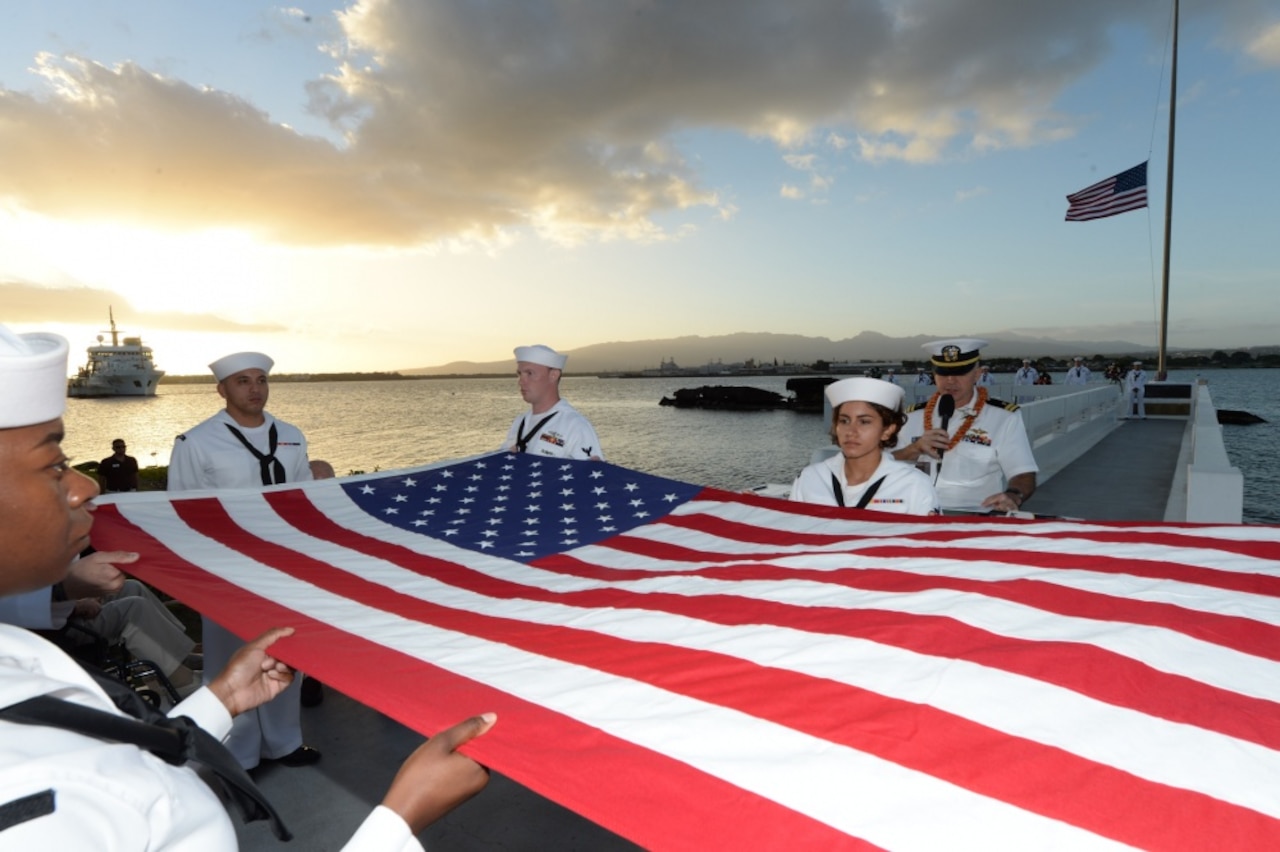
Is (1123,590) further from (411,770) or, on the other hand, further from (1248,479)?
(1248,479)

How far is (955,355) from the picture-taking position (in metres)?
5.00

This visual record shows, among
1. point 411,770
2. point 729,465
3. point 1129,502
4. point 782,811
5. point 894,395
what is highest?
point 894,395

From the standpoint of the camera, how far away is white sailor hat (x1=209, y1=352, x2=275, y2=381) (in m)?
4.50

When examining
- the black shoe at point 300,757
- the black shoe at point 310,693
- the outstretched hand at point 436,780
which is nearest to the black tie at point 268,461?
the black shoe at point 310,693

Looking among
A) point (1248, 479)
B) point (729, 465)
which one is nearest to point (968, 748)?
point (1248, 479)

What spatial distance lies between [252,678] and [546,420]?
12.7ft

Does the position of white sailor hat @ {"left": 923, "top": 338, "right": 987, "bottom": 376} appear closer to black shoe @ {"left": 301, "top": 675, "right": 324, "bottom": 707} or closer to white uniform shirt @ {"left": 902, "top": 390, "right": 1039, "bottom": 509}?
white uniform shirt @ {"left": 902, "top": 390, "right": 1039, "bottom": 509}

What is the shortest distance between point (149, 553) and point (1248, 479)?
32.2 m

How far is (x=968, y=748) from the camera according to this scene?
1.53 meters

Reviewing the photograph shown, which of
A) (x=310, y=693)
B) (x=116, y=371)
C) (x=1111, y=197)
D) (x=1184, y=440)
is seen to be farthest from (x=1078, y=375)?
(x=116, y=371)

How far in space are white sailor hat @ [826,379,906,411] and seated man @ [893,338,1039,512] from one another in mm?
1170

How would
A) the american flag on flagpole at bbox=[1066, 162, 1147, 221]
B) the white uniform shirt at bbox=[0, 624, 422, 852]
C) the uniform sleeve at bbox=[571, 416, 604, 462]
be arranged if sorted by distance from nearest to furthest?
the white uniform shirt at bbox=[0, 624, 422, 852] < the uniform sleeve at bbox=[571, 416, 604, 462] < the american flag on flagpole at bbox=[1066, 162, 1147, 221]

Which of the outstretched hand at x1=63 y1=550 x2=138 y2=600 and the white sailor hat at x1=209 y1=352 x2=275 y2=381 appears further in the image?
the white sailor hat at x1=209 y1=352 x2=275 y2=381

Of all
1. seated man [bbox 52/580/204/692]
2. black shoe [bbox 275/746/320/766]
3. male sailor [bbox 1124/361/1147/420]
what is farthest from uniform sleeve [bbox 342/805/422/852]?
male sailor [bbox 1124/361/1147/420]
